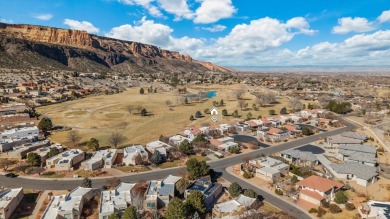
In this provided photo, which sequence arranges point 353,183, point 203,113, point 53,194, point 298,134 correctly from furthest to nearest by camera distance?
point 203,113 → point 298,134 → point 353,183 → point 53,194

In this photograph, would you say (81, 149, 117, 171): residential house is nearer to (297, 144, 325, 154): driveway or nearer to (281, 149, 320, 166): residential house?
(281, 149, 320, 166): residential house

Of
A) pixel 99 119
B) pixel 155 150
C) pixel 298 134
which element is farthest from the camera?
pixel 99 119

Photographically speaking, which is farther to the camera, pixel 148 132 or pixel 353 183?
pixel 148 132

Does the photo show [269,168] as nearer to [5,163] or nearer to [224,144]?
[224,144]

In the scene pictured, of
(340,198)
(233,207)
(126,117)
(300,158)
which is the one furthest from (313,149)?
(126,117)

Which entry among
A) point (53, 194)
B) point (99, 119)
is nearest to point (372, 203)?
point (53, 194)

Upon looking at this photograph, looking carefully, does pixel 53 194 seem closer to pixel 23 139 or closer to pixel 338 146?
pixel 23 139

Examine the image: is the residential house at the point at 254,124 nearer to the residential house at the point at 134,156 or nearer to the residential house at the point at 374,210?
the residential house at the point at 134,156

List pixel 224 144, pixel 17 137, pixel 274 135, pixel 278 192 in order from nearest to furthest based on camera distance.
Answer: pixel 278 192, pixel 224 144, pixel 17 137, pixel 274 135
